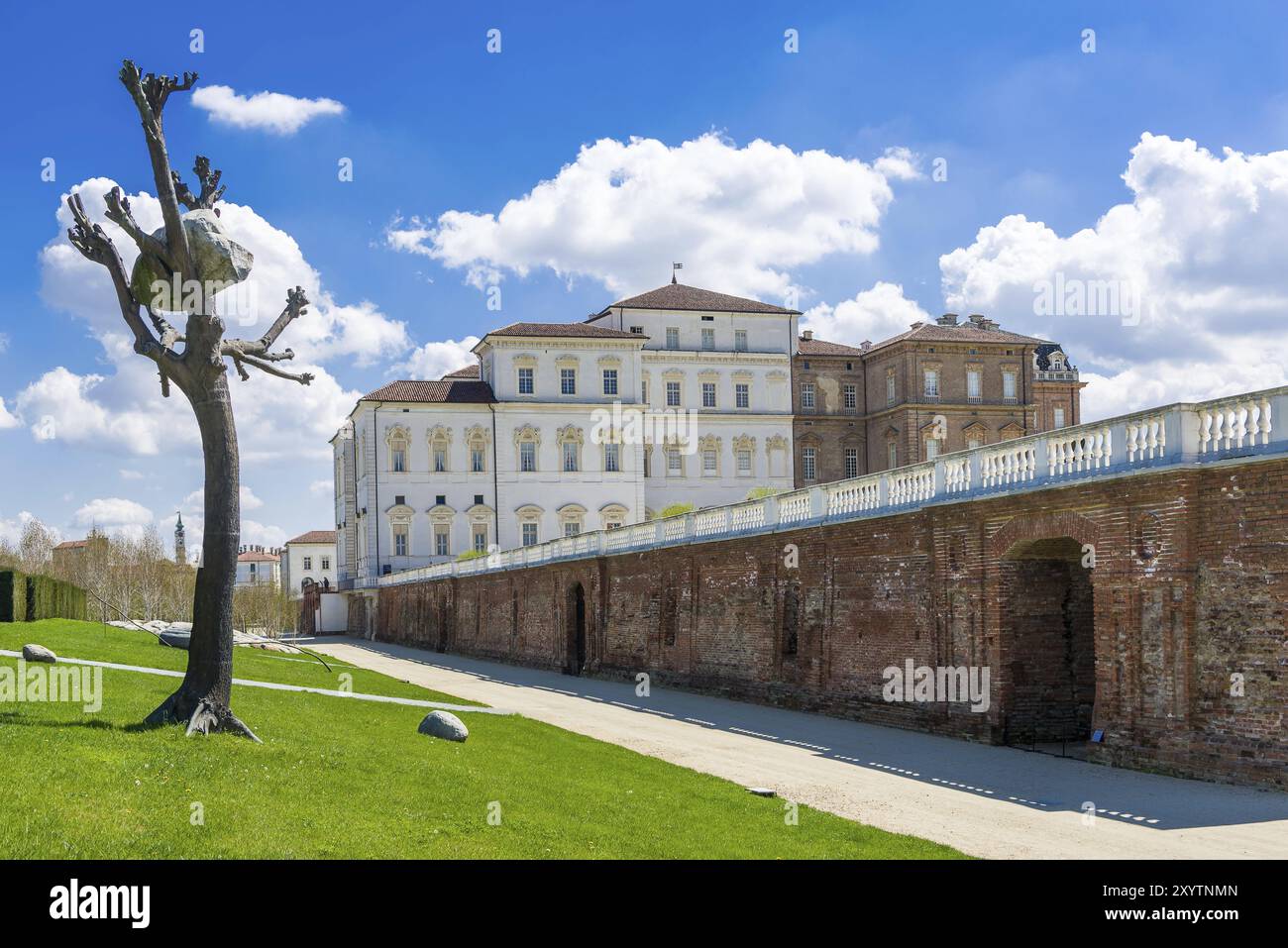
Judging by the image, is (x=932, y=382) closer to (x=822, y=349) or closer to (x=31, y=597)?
(x=822, y=349)

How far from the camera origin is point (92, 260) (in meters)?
14.7

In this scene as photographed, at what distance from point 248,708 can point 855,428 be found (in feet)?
237

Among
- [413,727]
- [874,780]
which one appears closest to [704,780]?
[874,780]

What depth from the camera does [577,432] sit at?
261 ft

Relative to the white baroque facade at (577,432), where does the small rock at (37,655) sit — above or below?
below

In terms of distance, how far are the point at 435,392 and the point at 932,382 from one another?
106 ft

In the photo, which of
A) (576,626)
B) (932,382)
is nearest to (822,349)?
(932,382)

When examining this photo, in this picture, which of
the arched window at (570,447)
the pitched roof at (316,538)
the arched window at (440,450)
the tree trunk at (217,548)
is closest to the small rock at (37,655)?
the tree trunk at (217,548)

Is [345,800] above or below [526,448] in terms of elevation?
below

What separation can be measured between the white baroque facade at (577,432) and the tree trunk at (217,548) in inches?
2439

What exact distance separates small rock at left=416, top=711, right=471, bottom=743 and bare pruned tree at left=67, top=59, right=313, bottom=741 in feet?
12.4

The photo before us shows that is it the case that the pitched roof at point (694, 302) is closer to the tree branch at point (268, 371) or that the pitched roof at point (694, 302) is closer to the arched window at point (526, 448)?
the arched window at point (526, 448)

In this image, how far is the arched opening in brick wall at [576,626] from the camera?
1702 inches

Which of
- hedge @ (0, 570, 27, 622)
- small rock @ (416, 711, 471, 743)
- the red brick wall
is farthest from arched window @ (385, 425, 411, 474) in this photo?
small rock @ (416, 711, 471, 743)
